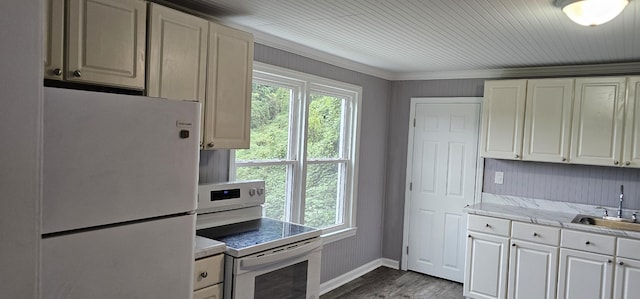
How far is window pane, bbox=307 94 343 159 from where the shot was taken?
386 centimetres

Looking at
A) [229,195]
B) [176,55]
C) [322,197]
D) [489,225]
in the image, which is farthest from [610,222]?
[176,55]

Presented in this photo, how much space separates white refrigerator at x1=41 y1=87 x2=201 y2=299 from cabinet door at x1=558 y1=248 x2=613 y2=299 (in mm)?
2916

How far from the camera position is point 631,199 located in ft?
12.1

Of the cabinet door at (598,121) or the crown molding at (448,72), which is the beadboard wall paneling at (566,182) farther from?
the crown molding at (448,72)

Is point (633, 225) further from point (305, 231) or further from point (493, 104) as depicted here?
point (305, 231)

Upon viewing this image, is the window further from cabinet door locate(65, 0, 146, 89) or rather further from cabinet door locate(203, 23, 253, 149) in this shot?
cabinet door locate(65, 0, 146, 89)

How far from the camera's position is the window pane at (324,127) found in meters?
3.86

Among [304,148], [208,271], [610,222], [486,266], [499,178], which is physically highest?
[304,148]

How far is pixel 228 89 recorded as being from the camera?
2.57 meters

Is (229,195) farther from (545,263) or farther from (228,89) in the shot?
(545,263)

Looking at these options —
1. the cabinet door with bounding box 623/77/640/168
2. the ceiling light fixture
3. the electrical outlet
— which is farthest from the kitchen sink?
the ceiling light fixture

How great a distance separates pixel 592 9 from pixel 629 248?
2075mm

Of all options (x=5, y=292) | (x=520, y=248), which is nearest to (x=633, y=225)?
(x=520, y=248)

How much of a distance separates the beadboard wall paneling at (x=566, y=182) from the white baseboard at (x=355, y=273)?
135 cm
